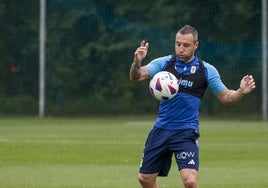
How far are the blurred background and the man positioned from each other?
1805cm

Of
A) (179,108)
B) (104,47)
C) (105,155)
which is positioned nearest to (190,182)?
(179,108)

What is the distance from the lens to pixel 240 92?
9.68 m

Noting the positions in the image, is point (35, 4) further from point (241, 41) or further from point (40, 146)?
point (40, 146)

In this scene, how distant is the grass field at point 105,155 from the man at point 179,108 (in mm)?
2636

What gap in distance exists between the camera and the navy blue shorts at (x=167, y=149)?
31.7 feet

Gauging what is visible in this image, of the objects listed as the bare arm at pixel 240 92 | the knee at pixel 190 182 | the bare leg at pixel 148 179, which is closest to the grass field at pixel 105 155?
the bare leg at pixel 148 179

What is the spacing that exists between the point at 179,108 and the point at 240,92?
0.67m

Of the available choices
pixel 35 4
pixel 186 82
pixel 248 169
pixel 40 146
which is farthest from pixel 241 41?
pixel 186 82

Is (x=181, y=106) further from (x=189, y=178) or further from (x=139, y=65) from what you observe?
(x=189, y=178)

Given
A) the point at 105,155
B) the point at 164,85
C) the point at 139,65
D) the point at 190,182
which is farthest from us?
the point at 105,155

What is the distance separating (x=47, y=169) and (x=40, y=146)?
367cm

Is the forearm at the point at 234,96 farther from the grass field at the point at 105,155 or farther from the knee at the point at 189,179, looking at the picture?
the grass field at the point at 105,155

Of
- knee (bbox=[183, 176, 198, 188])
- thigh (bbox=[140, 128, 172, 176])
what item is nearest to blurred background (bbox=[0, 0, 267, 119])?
thigh (bbox=[140, 128, 172, 176])

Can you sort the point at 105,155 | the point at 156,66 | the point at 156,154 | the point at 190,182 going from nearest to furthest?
the point at 190,182
the point at 156,154
the point at 156,66
the point at 105,155
